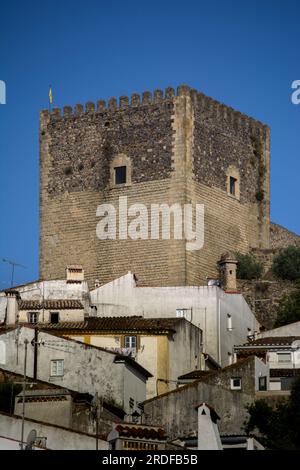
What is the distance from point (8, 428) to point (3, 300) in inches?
885

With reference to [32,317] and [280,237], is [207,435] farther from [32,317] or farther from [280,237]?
[280,237]

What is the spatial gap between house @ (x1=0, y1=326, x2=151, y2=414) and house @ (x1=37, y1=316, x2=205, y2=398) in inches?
77.7

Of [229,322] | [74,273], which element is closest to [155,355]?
[229,322]

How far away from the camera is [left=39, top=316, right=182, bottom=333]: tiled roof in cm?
5616

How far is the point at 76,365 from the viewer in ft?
172

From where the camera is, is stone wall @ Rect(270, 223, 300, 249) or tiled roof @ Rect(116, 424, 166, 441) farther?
A: stone wall @ Rect(270, 223, 300, 249)

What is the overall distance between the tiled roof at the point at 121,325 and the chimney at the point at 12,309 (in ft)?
5.17

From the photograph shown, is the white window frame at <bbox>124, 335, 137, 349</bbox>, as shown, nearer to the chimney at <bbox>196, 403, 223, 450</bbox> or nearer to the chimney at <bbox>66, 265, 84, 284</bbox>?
the chimney at <bbox>66, 265, 84, 284</bbox>

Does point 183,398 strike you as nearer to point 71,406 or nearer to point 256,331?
point 71,406

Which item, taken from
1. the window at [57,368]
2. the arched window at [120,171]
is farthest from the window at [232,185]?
the window at [57,368]

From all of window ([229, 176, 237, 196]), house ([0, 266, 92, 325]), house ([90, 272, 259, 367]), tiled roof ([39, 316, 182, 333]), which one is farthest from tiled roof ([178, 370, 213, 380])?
window ([229, 176, 237, 196])

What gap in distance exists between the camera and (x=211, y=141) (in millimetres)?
71938

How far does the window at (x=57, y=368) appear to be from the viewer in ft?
174
